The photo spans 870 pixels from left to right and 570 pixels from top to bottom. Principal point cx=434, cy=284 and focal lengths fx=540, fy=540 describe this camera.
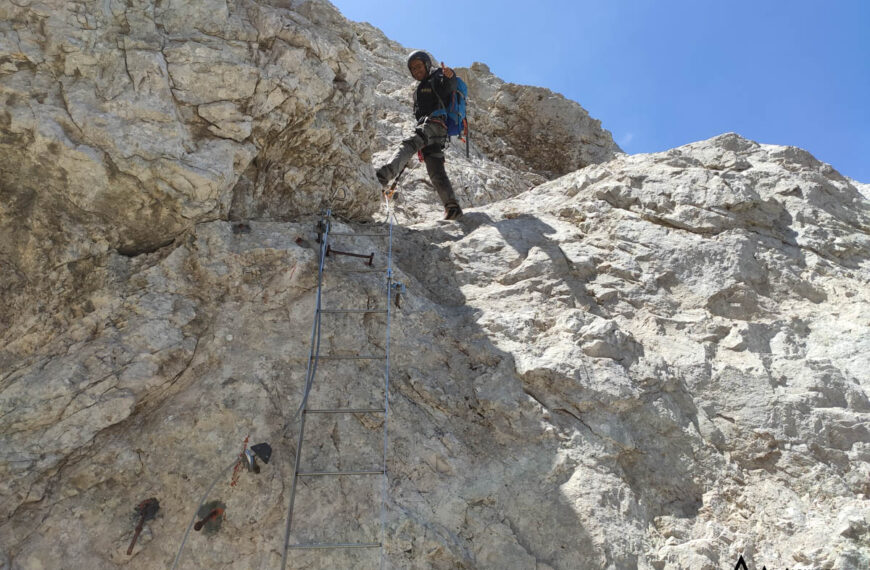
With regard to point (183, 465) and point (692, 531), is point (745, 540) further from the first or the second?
point (183, 465)

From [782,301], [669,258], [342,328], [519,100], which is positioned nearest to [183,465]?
[342,328]

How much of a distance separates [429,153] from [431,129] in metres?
0.32

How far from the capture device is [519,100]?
12.8 meters

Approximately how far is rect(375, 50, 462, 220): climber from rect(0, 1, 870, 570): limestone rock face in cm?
94

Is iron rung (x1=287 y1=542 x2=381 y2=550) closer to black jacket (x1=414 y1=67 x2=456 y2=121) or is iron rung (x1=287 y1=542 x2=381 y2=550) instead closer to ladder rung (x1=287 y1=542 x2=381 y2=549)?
ladder rung (x1=287 y1=542 x2=381 y2=549)

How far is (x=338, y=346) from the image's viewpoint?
4.07m

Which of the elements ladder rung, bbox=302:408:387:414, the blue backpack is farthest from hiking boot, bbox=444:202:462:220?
ladder rung, bbox=302:408:387:414

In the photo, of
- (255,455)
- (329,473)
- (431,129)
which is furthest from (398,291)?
(431,129)

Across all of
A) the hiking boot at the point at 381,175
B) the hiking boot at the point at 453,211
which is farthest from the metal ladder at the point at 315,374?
the hiking boot at the point at 453,211

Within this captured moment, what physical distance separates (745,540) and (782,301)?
220cm

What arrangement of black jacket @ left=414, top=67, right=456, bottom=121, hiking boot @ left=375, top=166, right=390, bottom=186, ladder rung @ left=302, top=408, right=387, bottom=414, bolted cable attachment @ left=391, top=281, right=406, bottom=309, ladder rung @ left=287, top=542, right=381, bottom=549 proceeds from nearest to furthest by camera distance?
ladder rung @ left=287, top=542, right=381, bottom=549, ladder rung @ left=302, top=408, right=387, bottom=414, bolted cable attachment @ left=391, top=281, right=406, bottom=309, hiking boot @ left=375, top=166, right=390, bottom=186, black jacket @ left=414, top=67, right=456, bottom=121

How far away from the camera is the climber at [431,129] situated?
6199 millimetres

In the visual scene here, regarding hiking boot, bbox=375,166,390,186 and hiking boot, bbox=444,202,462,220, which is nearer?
hiking boot, bbox=375,166,390,186

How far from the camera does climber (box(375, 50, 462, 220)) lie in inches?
244
